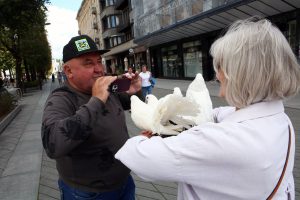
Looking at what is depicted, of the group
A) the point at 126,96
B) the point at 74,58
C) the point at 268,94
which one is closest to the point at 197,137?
the point at 268,94

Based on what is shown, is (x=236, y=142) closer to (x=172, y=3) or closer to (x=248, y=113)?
(x=248, y=113)

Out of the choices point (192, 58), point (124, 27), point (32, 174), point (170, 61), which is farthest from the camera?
point (124, 27)

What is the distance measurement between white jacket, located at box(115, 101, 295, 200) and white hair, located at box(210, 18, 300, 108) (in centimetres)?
5

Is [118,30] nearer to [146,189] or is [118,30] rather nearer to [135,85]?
[146,189]

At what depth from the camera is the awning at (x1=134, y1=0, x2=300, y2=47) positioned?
1371cm

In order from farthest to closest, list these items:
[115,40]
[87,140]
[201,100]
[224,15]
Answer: [115,40] < [224,15] < [87,140] < [201,100]

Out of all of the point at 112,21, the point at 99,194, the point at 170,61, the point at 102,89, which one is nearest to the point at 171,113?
the point at 102,89

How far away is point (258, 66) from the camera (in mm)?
1099

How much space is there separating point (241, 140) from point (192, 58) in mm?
22625

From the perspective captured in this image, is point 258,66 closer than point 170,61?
Yes

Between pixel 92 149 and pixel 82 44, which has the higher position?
pixel 82 44

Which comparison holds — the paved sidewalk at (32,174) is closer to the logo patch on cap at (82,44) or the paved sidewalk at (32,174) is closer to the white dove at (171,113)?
the logo patch on cap at (82,44)

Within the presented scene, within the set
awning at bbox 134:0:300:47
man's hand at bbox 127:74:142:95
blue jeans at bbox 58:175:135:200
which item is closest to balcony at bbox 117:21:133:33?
awning at bbox 134:0:300:47

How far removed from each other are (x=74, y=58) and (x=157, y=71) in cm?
2977
